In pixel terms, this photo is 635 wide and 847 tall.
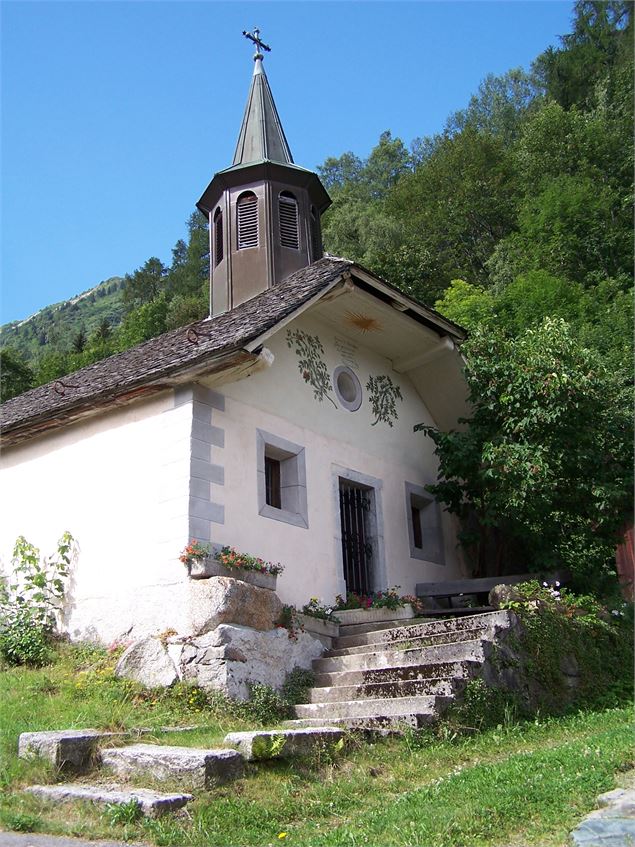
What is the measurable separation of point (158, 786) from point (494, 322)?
19204mm

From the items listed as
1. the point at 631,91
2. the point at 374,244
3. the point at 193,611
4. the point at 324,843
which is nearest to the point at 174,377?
the point at 193,611

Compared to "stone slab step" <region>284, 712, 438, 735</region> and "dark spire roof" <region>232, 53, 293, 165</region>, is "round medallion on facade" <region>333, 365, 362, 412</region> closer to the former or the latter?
"dark spire roof" <region>232, 53, 293, 165</region>

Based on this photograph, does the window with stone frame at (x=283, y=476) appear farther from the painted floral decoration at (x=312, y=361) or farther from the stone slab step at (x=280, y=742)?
the stone slab step at (x=280, y=742)

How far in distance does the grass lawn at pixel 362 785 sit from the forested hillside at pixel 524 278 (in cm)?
415

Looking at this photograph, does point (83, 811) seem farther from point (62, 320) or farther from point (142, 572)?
point (62, 320)

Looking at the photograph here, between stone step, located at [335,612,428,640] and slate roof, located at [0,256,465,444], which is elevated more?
slate roof, located at [0,256,465,444]

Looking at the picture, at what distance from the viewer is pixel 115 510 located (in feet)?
34.2

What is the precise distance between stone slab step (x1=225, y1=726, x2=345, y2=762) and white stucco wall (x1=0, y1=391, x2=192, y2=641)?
9.00 ft

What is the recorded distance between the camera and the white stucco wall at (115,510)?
31.5 feet

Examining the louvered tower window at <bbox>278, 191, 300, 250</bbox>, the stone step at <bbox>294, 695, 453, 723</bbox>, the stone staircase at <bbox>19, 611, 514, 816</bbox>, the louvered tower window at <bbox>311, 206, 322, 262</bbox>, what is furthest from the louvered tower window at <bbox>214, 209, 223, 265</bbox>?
the stone step at <bbox>294, 695, 453, 723</bbox>

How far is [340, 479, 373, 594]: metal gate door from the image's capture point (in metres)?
12.1

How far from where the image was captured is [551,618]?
9477mm

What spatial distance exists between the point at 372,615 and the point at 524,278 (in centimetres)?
1717

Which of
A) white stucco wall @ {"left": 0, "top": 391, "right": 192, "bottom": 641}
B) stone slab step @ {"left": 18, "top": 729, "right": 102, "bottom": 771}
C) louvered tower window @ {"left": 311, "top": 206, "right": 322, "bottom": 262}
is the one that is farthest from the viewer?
louvered tower window @ {"left": 311, "top": 206, "right": 322, "bottom": 262}
